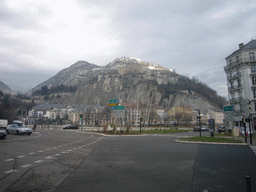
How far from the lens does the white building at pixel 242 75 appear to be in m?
46.7

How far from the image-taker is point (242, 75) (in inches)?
1897

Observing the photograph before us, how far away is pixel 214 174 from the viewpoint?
22.4 ft

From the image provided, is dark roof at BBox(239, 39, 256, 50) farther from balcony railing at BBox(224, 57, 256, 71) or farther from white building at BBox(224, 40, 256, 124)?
balcony railing at BBox(224, 57, 256, 71)

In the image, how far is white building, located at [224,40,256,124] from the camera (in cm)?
4672

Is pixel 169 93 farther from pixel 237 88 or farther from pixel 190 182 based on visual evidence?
pixel 190 182

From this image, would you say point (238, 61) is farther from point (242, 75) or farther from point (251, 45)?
point (251, 45)

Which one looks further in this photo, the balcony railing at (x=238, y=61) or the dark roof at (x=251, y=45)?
the dark roof at (x=251, y=45)

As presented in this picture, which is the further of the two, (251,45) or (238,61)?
(238,61)

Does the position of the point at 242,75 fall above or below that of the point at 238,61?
below

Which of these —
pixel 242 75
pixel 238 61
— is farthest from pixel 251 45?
pixel 242 75

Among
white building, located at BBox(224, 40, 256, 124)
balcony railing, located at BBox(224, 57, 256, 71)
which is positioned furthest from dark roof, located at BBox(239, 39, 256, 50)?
balcony railing, located at BBox(224, 57, 256, 71)

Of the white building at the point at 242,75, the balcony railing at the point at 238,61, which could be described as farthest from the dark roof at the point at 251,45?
the balcony railing at the point at 238,61

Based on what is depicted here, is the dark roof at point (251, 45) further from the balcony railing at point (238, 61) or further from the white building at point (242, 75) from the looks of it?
the balcony railing at point (238, 61)

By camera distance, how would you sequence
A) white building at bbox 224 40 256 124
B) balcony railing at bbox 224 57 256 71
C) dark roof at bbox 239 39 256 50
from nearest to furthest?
white building at bbox 224 40 256 124, balcony railing at bbox 224 57 256 71, dark roof at bbox 239 39 256 50
